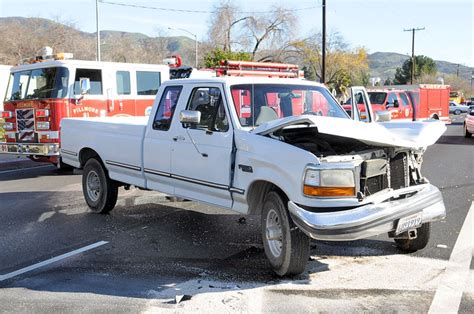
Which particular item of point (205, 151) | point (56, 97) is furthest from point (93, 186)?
point (56, 97)

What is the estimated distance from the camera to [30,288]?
491 centimetres

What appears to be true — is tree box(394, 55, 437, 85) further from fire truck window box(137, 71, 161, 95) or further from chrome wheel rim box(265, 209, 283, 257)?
chrome wheel rim box(265, 209, 283, 257)

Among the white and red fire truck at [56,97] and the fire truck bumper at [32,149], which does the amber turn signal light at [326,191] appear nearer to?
the white and red fire truck at [56,97]

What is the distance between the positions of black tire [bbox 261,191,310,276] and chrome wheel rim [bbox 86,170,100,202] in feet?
12.4

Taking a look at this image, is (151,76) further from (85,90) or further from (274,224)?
(274,224)

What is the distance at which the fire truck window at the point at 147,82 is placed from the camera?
13062 millimetres

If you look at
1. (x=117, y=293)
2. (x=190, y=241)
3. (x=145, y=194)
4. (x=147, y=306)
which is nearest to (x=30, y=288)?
(x=117, y=293)

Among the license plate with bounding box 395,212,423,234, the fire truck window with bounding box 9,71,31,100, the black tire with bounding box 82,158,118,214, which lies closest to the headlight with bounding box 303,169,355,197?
the license plate with bounding box 395,212,423,234

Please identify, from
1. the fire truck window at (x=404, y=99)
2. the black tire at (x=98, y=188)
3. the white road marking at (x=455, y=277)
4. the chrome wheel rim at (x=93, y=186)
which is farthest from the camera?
the fire truck window at (x=404, y=99)

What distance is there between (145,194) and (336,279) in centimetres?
535

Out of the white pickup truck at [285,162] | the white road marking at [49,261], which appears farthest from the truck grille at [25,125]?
the white road marking at [49,261]

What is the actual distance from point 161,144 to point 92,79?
6249 millimetres

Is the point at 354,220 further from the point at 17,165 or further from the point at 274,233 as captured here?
the point at 17,165

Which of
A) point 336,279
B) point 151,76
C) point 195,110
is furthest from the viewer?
point 151,76
